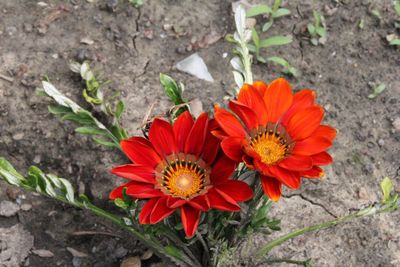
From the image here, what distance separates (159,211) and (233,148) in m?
0.25

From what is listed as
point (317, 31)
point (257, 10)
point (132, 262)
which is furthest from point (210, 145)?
point (317, 31)

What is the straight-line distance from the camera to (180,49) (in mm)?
2777

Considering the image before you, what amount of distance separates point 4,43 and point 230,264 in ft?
5.04

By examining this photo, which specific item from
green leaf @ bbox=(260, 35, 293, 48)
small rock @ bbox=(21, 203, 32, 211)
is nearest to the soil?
small rock @ bbox=(21, 203, 32, 211)

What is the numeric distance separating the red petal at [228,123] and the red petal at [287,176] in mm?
133

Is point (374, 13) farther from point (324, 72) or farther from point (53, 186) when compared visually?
point (53, 186)

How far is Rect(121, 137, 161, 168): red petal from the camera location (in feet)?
5.21

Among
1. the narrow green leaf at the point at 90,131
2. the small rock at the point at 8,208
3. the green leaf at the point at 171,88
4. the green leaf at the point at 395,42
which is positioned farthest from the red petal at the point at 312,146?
the green leaf at the point at 395,42

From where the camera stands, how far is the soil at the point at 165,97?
2.27 meters

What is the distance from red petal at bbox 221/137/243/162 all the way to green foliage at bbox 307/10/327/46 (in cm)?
145

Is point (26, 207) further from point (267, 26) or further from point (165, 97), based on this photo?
point (267, 26)

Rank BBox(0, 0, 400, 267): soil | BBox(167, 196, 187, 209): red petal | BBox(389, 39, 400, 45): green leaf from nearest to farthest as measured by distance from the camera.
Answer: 1. BBox(167, 196, 187, 209): red petal
2. BBox(0, 0, 400, 267): soil
3. BBox(389, 39, 400, 45): green leaf

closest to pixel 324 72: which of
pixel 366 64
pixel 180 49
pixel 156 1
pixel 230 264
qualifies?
pixel 366 64

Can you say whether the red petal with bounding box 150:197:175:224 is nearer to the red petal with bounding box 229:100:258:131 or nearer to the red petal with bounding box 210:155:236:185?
the red petal with bounding box 210:155:236:185
